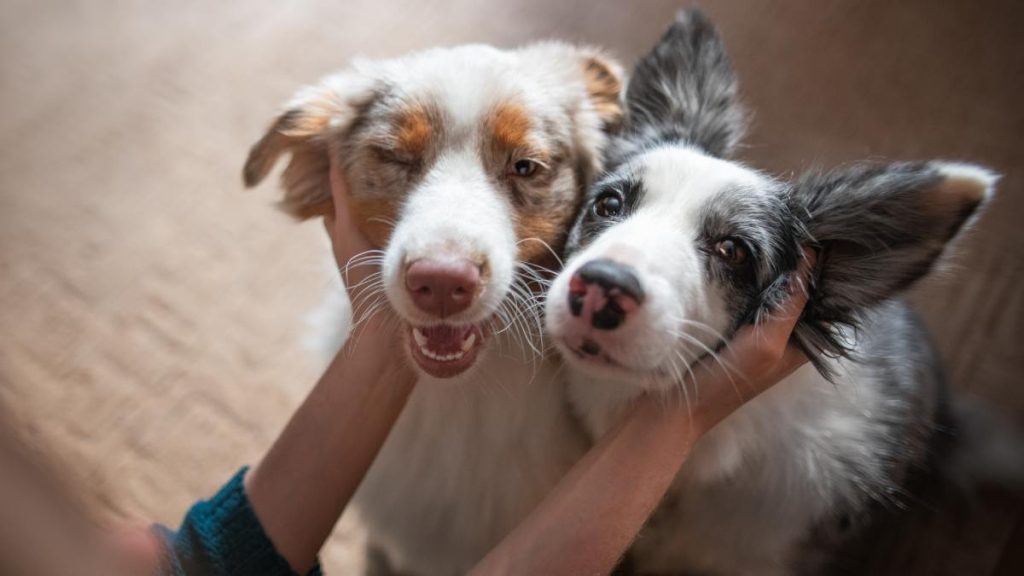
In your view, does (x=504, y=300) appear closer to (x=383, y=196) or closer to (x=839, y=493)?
(x=383, y=196)

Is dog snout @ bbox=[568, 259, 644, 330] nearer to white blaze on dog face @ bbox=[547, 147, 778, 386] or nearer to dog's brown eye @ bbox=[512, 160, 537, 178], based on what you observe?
white blaze on dog face @ bbox=[547, 147, 778, 386]

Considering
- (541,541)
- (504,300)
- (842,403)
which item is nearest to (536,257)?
(504,300)

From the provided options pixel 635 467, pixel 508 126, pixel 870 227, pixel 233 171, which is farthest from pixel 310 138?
pixel 233 171

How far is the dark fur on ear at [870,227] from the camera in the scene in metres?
0.92

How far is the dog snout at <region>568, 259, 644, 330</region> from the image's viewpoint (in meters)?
0.90

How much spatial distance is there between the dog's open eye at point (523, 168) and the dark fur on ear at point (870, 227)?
0.40m

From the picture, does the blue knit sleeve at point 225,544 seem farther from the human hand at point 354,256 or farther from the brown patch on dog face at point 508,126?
the brown patch on dog face at point 508,126

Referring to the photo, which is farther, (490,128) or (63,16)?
(63,16)

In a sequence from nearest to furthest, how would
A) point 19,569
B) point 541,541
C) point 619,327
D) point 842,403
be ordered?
point 19,569 < point 619,327 < point 541,541 < point 842,403

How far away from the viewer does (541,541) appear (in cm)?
103

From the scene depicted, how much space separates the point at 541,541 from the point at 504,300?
0.35 meters

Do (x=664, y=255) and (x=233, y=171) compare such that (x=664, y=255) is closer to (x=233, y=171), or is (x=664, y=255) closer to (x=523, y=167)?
(x=523, y=167)

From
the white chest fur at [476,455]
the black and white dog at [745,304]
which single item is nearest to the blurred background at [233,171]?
the white chest fur at [476,455]

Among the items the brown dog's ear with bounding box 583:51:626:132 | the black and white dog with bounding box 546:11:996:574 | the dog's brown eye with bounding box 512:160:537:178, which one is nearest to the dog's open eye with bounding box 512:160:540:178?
the dog's brown eye with bounding box 512:160:537:178
